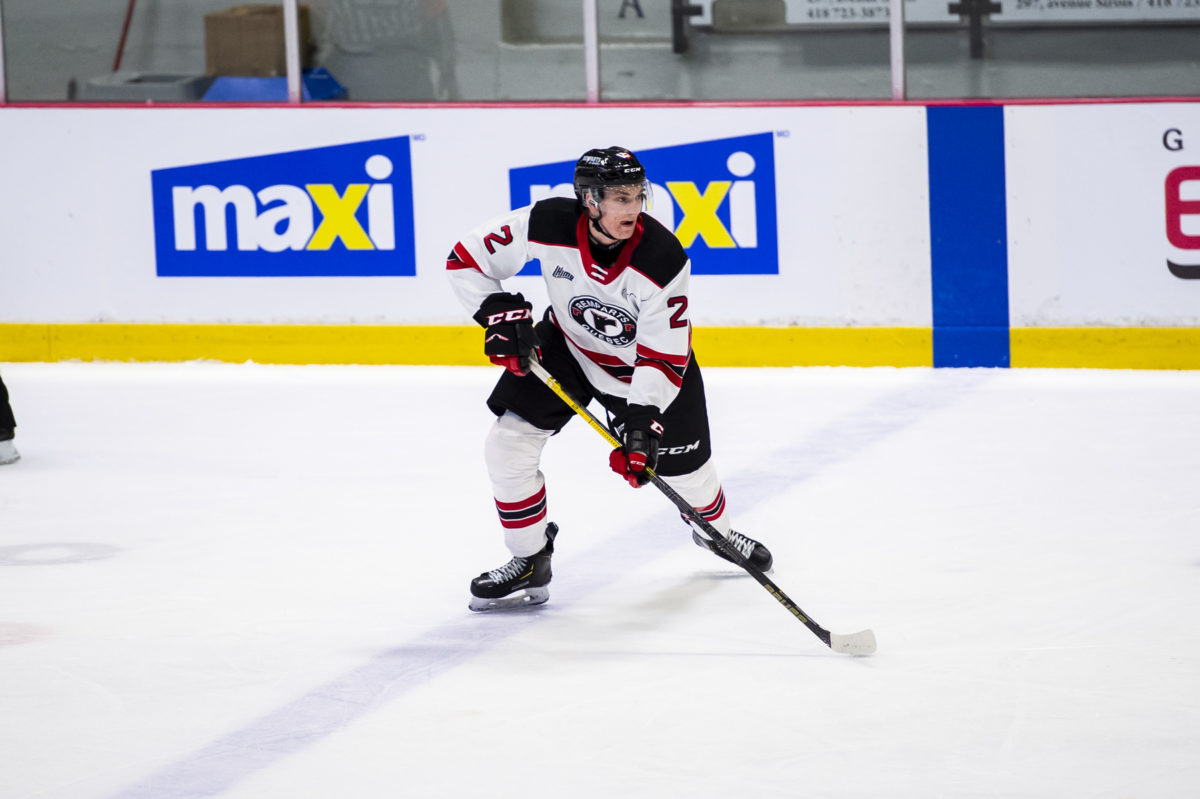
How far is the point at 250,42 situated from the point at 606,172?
372cm

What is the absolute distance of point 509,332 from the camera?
318 cm

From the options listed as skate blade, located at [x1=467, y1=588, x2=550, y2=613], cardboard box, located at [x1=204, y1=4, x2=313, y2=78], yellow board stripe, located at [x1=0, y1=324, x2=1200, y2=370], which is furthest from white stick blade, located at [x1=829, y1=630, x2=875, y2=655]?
cardboard box, located at [x1=204, y1=4, x2=313, y2=78]

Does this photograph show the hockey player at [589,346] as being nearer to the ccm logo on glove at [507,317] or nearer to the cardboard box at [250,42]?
the ccm logo on glove at [507,317]

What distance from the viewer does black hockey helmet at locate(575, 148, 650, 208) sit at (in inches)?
119

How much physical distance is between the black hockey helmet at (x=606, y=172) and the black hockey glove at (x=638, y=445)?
41cm

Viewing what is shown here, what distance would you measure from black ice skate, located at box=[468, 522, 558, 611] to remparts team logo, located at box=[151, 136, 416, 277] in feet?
9.66

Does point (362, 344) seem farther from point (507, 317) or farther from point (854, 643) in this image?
point (854, 643)

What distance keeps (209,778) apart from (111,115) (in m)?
4.39

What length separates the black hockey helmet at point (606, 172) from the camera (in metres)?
3.02

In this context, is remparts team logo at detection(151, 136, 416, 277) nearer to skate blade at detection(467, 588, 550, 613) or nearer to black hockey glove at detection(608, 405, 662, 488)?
skate blade at detection(467, 588, 550, 613)

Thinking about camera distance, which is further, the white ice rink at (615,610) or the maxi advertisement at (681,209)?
the maxi advertisement at (681,209)

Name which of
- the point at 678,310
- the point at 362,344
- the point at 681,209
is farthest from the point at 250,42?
the point at 678,310

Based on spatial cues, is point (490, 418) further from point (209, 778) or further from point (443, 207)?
point (209, 778)

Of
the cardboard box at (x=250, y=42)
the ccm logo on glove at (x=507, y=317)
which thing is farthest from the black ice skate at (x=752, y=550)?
the cardboard box at (x=250, y=42)
